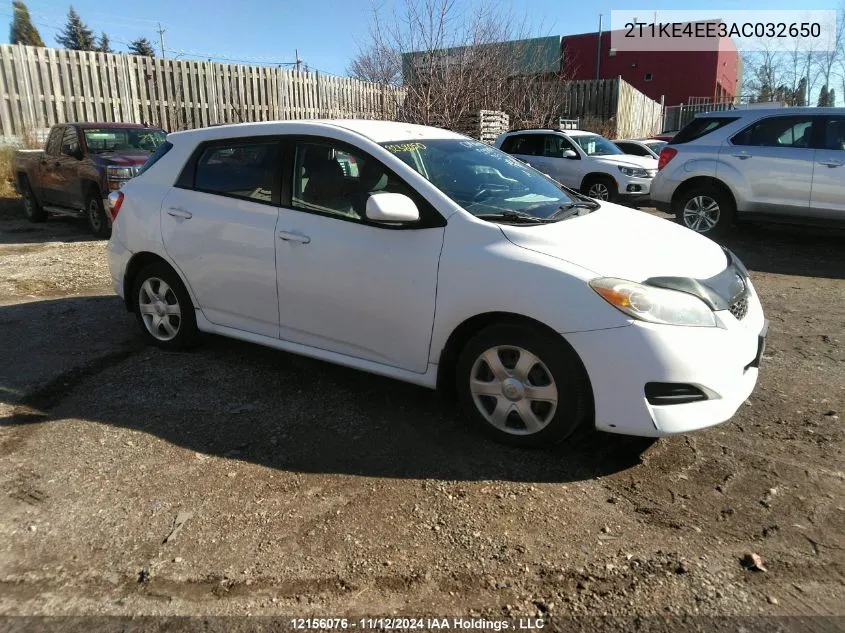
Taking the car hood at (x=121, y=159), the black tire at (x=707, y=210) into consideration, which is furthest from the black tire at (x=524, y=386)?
the car hood at (x=121, y=159)

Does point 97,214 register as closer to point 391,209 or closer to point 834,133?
point 391,209

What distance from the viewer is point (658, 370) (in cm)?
307

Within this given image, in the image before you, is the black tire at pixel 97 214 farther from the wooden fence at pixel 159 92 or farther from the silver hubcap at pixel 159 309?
the silver hubcap at pixel 159 309

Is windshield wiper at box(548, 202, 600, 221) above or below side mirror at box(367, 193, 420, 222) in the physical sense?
below

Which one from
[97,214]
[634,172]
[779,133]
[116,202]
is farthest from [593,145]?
[116,202]

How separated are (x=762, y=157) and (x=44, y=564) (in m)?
9.16

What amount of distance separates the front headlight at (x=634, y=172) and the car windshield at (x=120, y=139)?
8.57m

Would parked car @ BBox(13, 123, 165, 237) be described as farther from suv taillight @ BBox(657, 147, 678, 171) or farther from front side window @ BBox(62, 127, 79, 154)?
suv taillight @ BBox(657, 147, 678, 171)

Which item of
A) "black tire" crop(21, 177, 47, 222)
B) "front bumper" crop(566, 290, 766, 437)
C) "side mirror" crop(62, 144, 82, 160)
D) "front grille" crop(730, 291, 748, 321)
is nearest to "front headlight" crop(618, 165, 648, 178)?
"side mirror" crop(62, 144, 82, 160)

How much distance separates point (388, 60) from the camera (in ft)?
51.5

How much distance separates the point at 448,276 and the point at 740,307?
1.54 meters

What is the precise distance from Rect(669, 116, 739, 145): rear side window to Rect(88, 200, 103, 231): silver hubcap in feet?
28.8

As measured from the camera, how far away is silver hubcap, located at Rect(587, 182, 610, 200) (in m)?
13.5

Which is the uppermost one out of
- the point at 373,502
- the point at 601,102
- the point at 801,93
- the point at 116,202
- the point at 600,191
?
the point at 801,93
